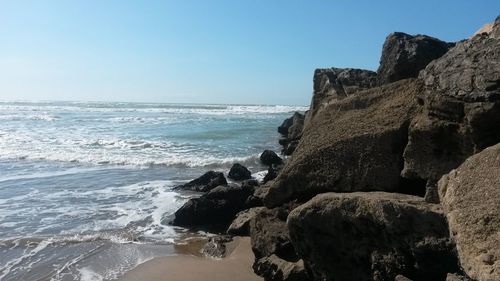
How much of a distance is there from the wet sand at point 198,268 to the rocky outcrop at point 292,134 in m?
9.76

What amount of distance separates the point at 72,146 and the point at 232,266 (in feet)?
64.3

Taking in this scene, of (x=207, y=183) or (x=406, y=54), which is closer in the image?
(x=406, y=54)

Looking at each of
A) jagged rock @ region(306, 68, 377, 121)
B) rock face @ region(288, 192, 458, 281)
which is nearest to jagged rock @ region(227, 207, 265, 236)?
jagged rock @ region(306, 68, 377, 121)

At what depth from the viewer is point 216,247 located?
8.55m

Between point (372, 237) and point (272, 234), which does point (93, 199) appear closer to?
point (272, 234)

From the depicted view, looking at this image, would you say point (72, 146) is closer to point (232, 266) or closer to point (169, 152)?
point (169, 152)

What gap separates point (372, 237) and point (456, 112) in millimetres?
1672

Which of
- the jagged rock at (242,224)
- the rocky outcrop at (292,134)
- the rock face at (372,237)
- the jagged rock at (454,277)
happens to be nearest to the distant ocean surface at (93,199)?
the jagged rock at (242,224)

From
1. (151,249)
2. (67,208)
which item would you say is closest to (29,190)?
(67,208)

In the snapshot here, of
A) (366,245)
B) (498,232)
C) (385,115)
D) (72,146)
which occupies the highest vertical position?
(385,115)

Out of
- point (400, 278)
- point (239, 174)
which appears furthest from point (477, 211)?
point (239, 174)

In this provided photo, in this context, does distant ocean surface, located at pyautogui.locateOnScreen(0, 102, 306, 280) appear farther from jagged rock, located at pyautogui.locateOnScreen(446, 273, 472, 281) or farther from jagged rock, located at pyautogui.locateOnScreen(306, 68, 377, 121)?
jagged rock, located at pyautogui.locateOnScreen(446, 273, 472, 281)

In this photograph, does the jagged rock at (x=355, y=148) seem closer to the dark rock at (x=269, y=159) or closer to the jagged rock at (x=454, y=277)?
the jagged rock at (x=454, y=277)

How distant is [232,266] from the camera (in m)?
7.59
